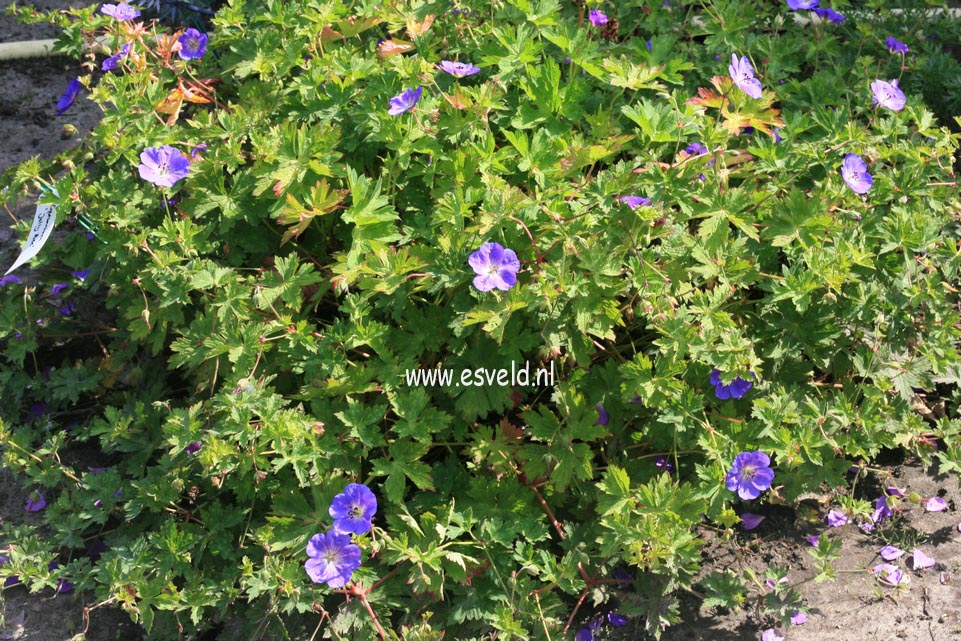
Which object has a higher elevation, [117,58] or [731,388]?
[117,58]

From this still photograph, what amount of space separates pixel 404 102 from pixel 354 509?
1.13m

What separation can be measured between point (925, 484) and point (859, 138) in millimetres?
1081

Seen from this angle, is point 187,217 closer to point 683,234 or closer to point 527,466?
point 527,466

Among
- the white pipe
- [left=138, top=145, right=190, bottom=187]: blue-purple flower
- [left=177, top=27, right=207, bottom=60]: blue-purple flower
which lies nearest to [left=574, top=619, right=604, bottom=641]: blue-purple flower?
[left=138, top=145, right=190, bottom=187]: blue-purple flower

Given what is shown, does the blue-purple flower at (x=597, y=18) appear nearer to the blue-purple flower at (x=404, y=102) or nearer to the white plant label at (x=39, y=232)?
the blue-purple flower at (x=404, y=102)

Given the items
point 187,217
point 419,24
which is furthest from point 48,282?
point 419,24

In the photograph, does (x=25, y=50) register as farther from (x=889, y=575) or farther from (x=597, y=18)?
(x=889, y=575)

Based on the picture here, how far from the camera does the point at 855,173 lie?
268 cm

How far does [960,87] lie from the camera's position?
3.64m

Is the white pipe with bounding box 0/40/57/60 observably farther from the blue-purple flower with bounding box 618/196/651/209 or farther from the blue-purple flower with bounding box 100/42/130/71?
the blue-purple flower with bounding box 618/196/651/209

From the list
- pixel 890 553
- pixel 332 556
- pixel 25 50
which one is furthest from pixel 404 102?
pixel 25 50

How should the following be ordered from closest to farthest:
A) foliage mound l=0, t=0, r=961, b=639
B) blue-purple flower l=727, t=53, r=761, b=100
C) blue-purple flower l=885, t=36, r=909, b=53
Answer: foliage mound l=0, t=0, r=961, b=639, blue-purple flower l=727, t=53, r=761, b=100, blue-purple flower l=885, t=36, r=909, b=53

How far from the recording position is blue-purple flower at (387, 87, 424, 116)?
2.66 metres

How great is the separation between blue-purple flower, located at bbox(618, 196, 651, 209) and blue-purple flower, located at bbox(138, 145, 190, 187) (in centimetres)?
130
